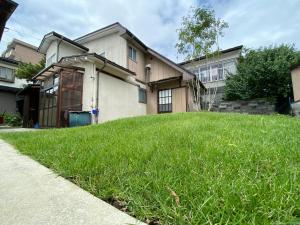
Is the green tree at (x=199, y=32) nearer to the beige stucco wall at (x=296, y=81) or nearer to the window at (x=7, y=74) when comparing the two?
the beige stucco wall at (x=296, y=81)

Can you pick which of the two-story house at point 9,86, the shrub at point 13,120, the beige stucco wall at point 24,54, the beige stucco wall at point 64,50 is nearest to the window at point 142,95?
the beige stucco wall at point 64,50

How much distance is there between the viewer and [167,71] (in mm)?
11781

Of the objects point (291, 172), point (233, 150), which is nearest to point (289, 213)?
point (291, 172)

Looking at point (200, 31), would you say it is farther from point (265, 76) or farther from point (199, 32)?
point (265, 76)

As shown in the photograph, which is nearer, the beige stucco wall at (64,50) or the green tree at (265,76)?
the green tree at (265,76)

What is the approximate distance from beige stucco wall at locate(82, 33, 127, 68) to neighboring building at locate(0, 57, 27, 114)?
938 centimetres

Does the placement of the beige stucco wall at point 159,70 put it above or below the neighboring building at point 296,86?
above

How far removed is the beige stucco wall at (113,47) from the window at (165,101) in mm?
2890

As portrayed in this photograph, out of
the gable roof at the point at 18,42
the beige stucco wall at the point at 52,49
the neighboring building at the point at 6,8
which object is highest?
the gable roof at the point at 18,42

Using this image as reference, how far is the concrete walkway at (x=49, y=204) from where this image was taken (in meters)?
1.01

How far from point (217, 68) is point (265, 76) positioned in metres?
5.00

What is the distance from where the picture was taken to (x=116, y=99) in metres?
9.87

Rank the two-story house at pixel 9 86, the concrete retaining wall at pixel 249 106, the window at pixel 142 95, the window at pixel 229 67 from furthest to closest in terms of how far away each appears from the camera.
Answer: the two-story house at pixel 9 86
the window at pixel 229 67
the window at pixel 142 95
the concrete retaining wall at pixel 249 106

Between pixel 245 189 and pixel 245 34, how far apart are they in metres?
Result: 13.4
